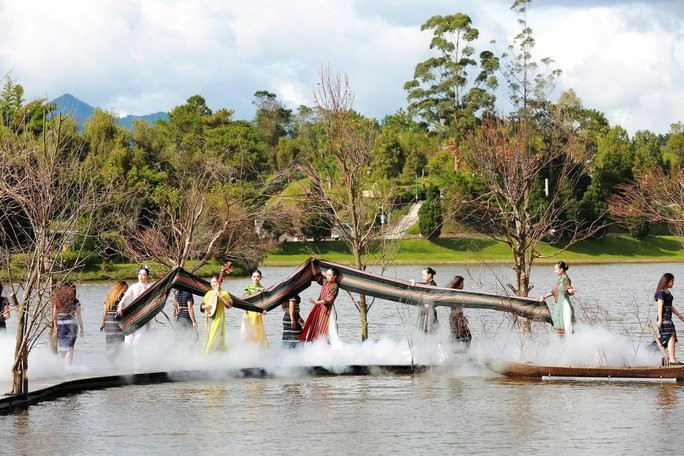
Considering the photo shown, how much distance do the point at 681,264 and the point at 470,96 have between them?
4061 cm

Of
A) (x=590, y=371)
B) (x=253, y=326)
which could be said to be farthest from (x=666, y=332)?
(x=253, y=326)

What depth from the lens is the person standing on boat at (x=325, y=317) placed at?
68.7 ft

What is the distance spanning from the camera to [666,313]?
19.8 m

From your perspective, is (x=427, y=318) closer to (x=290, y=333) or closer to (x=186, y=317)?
(x=290, y=333)

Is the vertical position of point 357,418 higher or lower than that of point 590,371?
lower

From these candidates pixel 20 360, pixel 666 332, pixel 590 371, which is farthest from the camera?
pixel 666 332

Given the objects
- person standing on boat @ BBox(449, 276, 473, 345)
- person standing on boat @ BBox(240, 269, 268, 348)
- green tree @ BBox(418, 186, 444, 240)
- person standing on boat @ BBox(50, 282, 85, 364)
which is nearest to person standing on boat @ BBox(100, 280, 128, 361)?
person standing on boat @ BBox(50, 282, 85, 364)

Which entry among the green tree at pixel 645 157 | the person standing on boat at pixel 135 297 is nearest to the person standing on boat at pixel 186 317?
the person standing on boat at pixel 135 297

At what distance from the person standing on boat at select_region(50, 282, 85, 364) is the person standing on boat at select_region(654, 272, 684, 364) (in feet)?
33.0

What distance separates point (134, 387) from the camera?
1953cm

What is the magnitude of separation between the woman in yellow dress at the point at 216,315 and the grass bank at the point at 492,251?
6185 cm

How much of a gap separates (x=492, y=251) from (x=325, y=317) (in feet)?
224

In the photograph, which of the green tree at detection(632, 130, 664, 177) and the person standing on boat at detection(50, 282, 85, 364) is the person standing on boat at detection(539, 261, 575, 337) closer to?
the person standing on boat at detection(50, 282, 85, 364)

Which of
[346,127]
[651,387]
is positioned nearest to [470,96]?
[346,127]
